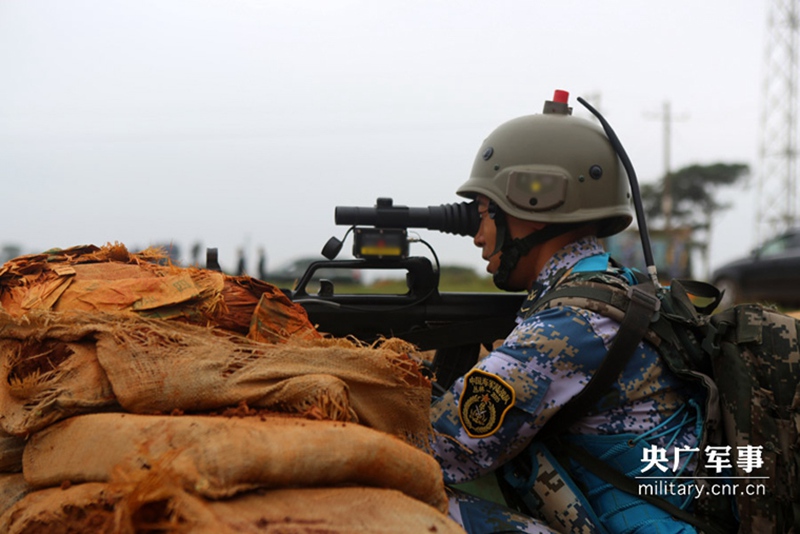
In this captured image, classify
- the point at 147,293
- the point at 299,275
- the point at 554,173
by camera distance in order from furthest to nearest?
A: the point at 299,275 → the point at 554,173 → the point at 147,293

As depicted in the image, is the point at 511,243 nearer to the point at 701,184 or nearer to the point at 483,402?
the point at 483,402

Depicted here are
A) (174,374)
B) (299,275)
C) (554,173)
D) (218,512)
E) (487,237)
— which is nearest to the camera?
(218,512)

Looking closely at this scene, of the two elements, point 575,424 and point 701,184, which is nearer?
point 575,424

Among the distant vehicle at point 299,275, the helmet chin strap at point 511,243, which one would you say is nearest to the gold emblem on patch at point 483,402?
the helmet chin strap at point 511,243

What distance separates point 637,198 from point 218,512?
5.42ft

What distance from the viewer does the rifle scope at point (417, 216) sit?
262cm

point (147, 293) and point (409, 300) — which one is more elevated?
point (147, 293)

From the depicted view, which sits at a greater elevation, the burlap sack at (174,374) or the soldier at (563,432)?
the burlap sack at (174,374)

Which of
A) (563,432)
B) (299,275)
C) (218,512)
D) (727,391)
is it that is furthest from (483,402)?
(299,275)

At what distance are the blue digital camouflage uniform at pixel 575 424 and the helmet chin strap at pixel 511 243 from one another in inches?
16.6

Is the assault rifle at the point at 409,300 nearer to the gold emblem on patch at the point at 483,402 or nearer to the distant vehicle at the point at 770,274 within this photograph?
the gold emblem on patch at the point at 483,402

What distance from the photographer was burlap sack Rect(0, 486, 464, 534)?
110 cm

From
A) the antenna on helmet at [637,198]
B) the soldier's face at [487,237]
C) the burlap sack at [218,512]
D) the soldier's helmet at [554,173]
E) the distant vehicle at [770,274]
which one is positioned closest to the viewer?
the burlap sack at [218,512]

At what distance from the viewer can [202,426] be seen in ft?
4.11
